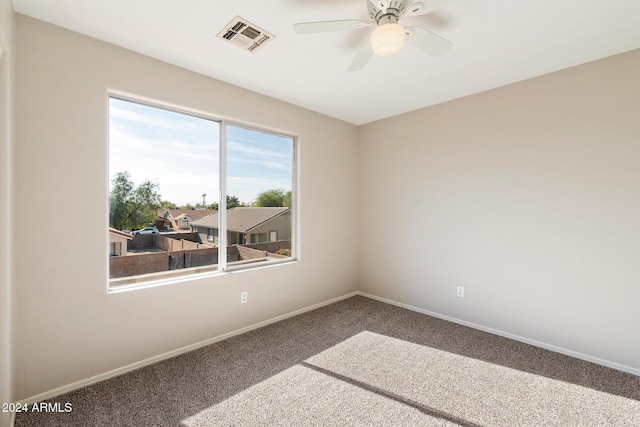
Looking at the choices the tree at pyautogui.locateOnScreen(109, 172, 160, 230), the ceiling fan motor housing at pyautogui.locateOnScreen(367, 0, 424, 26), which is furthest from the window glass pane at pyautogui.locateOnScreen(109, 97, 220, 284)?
the ceiling fan motor housing at pyautogui.locateOnScreen(367, 0, 424, 26)

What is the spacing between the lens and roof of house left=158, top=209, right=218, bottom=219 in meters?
2.51

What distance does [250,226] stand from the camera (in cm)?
315

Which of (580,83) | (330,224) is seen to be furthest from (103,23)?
(580,83)

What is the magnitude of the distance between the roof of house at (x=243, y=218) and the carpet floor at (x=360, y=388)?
3.66ft

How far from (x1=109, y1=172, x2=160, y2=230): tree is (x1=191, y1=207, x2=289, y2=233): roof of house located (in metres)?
0.40

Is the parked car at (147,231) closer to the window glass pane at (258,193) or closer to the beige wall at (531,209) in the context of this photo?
the window glass pane at (258,193)

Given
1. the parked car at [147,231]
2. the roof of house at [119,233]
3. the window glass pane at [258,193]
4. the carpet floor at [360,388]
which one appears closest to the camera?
the carpet floor at [360,388]

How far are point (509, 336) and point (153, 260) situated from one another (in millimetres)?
3449

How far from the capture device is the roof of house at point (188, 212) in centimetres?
251

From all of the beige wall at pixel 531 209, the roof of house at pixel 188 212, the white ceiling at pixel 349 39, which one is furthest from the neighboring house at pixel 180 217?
the beige wall at pixel 531 209

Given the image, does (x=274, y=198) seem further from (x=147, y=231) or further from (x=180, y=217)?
(x=147, y=231)

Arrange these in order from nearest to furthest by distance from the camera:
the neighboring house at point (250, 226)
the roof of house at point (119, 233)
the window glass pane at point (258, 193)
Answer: the roof of house at point (119, 233)
the neighboring house at point (250, 226)
the window glass pane at point (258, 193)

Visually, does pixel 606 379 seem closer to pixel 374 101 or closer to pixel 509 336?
pixel 509 336

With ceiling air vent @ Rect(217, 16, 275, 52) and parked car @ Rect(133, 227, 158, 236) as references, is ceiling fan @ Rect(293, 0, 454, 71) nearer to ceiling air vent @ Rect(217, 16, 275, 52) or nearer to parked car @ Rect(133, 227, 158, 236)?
ceiling air vent @ Rect(217, 16, 275, 52)
